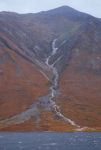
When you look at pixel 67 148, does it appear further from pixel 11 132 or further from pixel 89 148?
pixel 11 132

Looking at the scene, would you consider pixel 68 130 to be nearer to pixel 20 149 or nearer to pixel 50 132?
pixel 50 132

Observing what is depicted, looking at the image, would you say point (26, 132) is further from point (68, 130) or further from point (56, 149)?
point (56, 149)

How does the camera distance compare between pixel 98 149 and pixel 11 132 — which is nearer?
pixel 98 149

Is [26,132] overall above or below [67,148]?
below

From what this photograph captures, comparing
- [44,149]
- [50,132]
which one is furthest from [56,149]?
[50,132]

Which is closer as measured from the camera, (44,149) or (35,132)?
(44,149)

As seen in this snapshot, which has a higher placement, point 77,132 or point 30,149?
point 30,149

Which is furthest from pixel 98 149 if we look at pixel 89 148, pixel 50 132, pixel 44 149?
pixel 50 132

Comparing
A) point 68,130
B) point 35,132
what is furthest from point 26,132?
point 68,130
